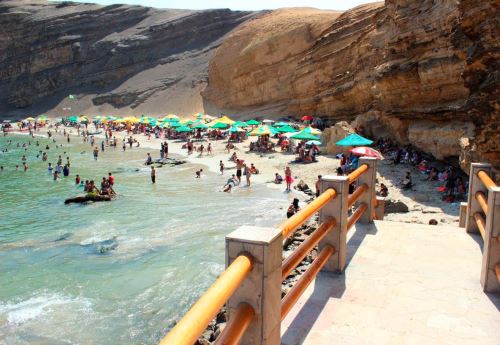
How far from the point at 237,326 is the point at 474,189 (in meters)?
4.56

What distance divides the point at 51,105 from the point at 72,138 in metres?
31.3

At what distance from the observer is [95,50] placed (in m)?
85.2

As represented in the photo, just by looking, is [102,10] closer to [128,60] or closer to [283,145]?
[128,60]

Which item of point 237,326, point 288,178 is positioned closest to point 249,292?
point 237,326

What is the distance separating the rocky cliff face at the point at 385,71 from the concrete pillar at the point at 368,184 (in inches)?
194

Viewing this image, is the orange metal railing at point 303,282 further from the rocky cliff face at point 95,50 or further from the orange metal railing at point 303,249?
the rocky cliff face at point 95,50

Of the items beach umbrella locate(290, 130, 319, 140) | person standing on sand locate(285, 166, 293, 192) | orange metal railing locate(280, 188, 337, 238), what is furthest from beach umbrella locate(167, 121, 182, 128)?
orange metal railing locate(280, 188, 337, 238)

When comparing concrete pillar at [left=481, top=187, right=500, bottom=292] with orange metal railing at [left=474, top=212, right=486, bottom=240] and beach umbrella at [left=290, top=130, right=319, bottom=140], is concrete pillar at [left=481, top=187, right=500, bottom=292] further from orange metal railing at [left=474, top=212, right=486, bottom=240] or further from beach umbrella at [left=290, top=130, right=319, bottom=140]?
beach umbrella at [left=290, top=130, right=319, bottom=140]

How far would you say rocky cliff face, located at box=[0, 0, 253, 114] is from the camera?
3159 inches

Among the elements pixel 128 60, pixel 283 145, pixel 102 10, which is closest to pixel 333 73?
pixel 283 145

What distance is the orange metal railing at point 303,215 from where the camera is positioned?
327 centimetres

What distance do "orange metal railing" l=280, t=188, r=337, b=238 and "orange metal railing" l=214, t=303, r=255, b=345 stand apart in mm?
555

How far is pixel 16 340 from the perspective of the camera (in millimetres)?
9156

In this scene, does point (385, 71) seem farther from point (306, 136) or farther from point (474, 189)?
point (474, 189)
